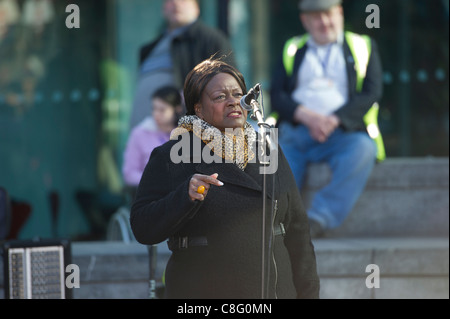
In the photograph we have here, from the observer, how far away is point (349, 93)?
19.3 ft

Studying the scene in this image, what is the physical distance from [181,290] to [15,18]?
6.22m

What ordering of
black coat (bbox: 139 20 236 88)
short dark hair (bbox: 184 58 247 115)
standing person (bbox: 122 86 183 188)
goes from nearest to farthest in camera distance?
short dark hair (bbox: 184 58 247 115), standing person (bbox: 122 86 183 188), black coat (bbox: 139 20 236 88)

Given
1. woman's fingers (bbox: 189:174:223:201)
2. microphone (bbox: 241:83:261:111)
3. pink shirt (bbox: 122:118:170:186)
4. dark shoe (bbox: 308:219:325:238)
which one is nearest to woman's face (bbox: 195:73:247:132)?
microphone (bbox: 241:83:261:111)

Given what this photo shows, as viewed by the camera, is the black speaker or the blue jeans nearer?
the black speaker

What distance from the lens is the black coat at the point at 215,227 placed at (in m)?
3.00

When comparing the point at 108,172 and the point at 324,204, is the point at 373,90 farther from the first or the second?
the point at 108,172

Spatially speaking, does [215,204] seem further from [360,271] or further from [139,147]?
[139,147]

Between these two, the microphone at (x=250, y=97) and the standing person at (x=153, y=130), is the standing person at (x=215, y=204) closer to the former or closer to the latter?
the microphone at (x=250, y=97)

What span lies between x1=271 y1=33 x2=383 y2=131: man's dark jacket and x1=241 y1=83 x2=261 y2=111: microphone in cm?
292

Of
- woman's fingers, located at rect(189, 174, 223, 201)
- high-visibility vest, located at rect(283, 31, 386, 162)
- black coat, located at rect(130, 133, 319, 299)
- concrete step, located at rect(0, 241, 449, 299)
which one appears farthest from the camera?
high-visibility vest, located at rect(283, 31, 386, 162)

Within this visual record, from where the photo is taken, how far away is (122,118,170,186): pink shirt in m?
6.10

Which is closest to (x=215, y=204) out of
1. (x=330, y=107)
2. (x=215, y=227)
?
(x=215, y=227)

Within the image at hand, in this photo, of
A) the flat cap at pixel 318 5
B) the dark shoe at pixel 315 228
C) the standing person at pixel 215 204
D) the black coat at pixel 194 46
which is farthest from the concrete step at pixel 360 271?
the standing person at pixel 215 204

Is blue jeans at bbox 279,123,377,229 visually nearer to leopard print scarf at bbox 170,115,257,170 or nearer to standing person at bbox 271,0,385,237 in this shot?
standing person at bbox 271,0,385,237
